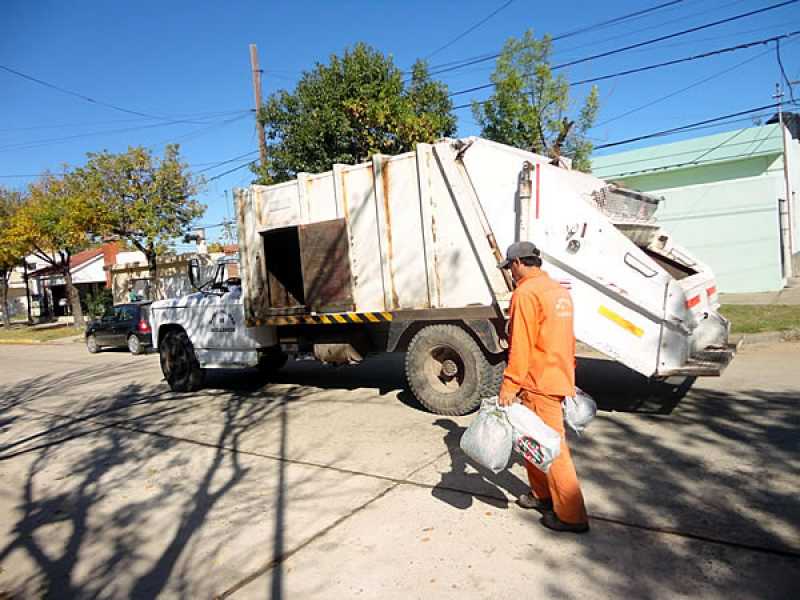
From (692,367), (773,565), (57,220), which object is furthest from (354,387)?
(57,220)

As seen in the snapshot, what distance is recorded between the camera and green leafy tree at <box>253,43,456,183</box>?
1358 centimetres

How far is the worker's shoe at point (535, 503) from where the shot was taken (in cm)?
368

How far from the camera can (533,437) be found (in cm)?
328

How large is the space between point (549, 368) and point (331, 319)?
4136 mm

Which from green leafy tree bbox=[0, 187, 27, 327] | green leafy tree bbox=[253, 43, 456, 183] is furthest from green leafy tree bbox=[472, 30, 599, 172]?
green leafy tree bbox=[0, 187, 27, 327]

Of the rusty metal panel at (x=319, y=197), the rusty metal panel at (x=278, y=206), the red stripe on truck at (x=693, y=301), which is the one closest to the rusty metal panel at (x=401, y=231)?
the rusty metal panel at (x=319, y=197)

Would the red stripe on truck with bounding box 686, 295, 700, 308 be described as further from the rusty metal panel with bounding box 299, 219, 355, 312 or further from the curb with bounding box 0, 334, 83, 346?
Answer: the curb with bounding box 0, 334, 83, 346

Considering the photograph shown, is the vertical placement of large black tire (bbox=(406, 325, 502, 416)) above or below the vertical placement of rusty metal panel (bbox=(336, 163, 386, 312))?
below

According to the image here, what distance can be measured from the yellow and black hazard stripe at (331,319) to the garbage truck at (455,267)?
2cm

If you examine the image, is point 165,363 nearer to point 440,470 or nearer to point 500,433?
point 440,470

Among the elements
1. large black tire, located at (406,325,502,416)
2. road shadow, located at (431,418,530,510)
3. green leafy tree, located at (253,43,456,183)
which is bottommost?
road shadow, located at (431,418,530,510)

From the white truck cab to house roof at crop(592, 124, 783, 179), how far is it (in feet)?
63.9

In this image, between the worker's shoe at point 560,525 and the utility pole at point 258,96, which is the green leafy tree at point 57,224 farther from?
the worker's shoe at point 560,525

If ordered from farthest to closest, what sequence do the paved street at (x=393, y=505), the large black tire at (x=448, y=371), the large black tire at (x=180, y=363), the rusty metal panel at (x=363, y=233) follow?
the large black tire at (x=180, y=363) → the rusty metal panel at (x=363, y=233) → the large black tire at (x=448, y=371) → the paved street at (x=393, y=505)
